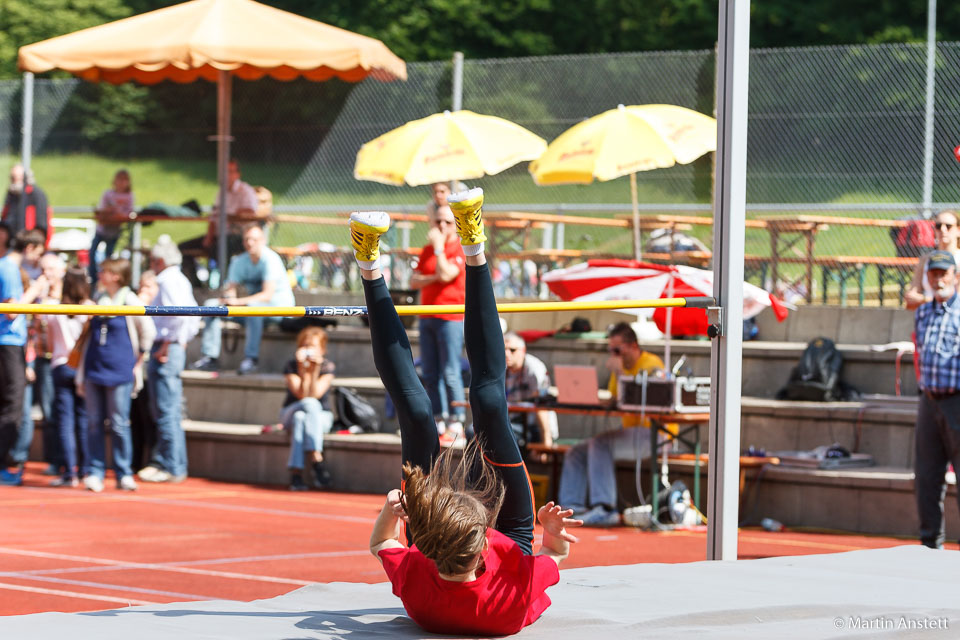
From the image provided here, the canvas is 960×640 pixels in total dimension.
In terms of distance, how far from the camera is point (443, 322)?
31.1ft

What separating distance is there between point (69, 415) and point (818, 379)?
5247 mm

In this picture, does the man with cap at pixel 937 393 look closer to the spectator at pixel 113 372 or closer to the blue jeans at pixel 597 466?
the blue jeans at pixel 597 466

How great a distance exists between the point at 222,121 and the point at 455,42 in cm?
2659

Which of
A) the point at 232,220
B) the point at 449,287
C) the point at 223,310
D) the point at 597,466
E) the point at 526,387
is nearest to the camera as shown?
the point at 223,310

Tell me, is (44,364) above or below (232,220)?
below

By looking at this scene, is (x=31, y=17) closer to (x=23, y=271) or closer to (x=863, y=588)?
(x=23, y=271)

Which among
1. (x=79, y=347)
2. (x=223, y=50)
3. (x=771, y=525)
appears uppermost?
(x=223, y=50)

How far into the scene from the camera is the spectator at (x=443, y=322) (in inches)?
367

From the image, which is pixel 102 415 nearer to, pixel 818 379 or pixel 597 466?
pixel 597 466

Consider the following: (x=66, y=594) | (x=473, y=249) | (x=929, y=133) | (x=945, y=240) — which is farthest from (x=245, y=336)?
(x=473, y=249)

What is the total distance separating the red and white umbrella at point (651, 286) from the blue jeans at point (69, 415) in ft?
11.5

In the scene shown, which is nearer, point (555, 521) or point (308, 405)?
point (555, 521)

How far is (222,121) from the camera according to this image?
41.4 ft

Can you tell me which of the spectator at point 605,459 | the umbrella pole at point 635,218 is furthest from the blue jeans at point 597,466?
the umbrella pole at point 635,218
